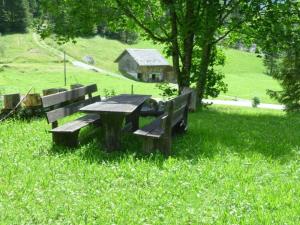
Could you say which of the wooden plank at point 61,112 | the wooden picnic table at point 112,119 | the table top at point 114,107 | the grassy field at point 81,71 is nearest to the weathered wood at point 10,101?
the wooden plank at point 61,112

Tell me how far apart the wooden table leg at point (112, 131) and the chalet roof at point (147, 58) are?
76.9m

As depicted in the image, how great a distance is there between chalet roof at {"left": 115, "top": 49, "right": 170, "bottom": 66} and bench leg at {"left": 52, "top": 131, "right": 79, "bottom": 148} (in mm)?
76783

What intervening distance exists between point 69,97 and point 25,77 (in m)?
50.2

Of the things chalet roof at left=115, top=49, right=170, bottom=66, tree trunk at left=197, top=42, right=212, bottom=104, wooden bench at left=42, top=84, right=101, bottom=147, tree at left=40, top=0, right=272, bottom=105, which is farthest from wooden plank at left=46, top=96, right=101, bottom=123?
chalet roof at left=115, top=49, right=170, bottom=66

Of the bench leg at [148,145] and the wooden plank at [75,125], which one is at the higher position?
the wooden plank at [75,125]

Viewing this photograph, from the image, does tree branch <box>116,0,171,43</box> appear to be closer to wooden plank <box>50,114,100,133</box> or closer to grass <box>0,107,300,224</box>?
wooden plank <box>50,114,100,133</box>

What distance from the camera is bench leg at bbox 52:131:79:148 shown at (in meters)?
8.68

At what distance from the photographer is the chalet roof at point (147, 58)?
86188 millimetres

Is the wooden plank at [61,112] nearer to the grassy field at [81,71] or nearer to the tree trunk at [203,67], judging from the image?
the tree trunk at [203,67]

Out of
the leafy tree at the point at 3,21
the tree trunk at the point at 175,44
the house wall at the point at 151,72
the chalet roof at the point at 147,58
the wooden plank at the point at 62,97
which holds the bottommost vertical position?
the house wall at the point at 151,72

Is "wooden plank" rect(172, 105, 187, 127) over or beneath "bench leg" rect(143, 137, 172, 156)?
over

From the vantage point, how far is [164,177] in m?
6.79

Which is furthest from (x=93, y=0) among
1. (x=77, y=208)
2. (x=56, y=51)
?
(x=56, y=51)

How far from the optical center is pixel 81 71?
6825 centimetres
